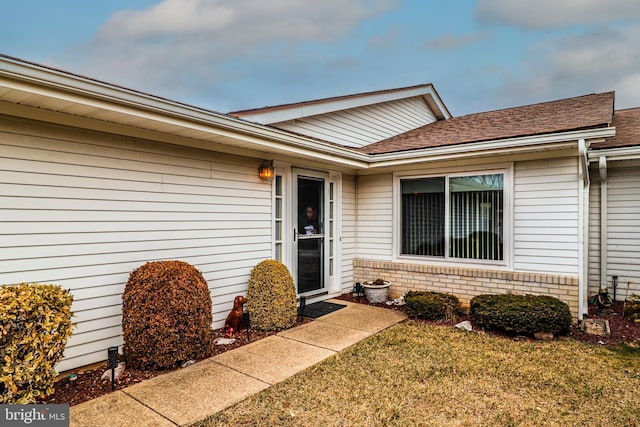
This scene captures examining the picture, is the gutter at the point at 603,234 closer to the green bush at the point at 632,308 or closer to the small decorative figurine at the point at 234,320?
the green bush at the point at 632,308

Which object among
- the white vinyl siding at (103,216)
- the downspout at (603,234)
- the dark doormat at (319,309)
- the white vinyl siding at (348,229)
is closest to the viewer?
the white vinyl siding at (103,216)

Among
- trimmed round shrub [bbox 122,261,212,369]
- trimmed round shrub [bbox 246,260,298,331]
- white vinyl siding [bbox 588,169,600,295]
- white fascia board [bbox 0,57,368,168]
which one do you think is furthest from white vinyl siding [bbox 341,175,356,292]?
white vinyl siding [bbox 588,169,600,295]

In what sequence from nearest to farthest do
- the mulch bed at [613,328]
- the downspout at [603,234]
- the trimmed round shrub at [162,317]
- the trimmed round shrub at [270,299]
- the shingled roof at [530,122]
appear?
the trimmed round shrub at [162,317], the mulch bed at [613,328], the trimmed round shrub at [270,299], the shingled roof at [530,122], the downspout at [603,234]

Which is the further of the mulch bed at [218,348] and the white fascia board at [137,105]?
the mulch bed at [218,348]

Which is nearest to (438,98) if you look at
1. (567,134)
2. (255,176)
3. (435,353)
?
(567,134)

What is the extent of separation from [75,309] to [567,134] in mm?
6300

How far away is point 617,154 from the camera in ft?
18.9

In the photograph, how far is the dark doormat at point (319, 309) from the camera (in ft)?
19.4

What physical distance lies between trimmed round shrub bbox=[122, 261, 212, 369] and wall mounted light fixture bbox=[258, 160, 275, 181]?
2139mm

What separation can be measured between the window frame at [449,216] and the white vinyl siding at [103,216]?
3225 millimetres

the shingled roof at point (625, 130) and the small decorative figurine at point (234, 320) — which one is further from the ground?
the shingled roof at point (625, 130)

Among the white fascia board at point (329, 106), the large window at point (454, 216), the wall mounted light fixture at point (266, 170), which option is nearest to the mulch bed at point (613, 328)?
the large window at point (454, 216)

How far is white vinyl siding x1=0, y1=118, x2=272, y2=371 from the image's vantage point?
336 centimetres

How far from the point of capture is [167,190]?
450 cm
